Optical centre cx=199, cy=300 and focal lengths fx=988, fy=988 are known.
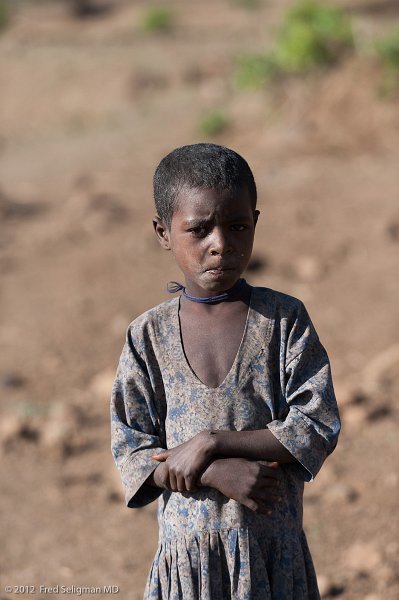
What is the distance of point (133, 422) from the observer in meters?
2.40

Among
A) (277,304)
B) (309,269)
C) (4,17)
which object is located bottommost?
Answer: (277,304)

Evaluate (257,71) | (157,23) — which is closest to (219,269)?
(257,71)

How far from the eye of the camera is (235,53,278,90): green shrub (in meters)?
10.7

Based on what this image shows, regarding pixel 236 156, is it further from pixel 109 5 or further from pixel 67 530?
pixel 109 5

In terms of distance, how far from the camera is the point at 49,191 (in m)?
10.3

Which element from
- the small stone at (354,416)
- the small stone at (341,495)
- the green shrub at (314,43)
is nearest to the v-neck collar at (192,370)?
the small stone at (341,495)

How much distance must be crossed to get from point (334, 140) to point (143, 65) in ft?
22.5

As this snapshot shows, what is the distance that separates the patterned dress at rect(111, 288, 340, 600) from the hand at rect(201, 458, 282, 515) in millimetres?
76

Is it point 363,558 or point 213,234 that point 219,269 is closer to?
point 213,234

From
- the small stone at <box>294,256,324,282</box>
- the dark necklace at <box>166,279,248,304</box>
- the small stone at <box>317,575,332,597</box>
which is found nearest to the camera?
the dark necklace at <box>166,279,248,304</box>

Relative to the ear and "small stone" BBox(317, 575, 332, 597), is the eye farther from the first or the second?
"small stone" BBox(317, 575, 332, 597)

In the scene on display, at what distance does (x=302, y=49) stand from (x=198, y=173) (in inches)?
330

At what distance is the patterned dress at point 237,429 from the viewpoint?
2283mm

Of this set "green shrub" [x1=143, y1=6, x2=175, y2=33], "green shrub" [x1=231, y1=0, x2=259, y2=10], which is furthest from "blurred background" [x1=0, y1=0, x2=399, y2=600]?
"green shrub" [x1=231, y1=0, x2=259, y2=10]
